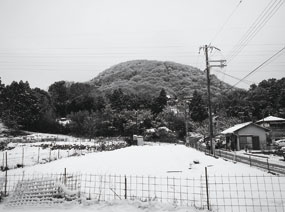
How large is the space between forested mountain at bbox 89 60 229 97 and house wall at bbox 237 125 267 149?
195 ft

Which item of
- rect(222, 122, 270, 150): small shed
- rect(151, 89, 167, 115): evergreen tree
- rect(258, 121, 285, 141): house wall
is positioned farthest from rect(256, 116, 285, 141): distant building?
rect(151, 89, 167, 115): evergreen tree

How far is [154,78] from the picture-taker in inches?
4973

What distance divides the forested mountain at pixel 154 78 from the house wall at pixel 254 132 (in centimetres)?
5940

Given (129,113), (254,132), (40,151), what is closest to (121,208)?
(40,151)

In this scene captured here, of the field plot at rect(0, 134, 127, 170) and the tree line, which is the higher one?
the tree line

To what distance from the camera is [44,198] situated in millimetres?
7016

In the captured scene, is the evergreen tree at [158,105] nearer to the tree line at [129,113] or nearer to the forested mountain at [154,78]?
the tree line at [129,113]

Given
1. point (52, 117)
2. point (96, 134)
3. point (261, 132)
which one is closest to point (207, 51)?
point (261, 132)

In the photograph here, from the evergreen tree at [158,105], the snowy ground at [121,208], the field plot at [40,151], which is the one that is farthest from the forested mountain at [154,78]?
the snowy ground at [121,208]

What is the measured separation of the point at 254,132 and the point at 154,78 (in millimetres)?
95021

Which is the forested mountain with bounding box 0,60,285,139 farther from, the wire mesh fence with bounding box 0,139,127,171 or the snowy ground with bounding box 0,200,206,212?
the snowy ground with bounding box 0,200,206,212

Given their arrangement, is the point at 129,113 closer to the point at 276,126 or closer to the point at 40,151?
the point at 40,151

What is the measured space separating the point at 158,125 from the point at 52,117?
1117 inches

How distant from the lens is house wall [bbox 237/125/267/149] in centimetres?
3356
